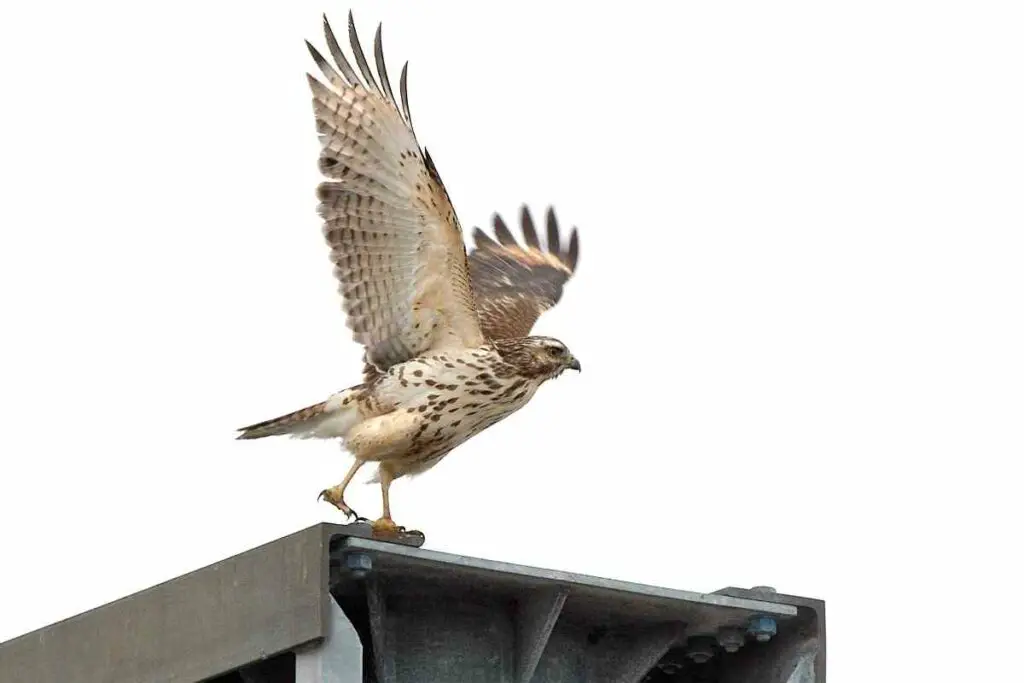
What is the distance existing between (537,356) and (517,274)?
2970 millimetres

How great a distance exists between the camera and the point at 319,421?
33.0 ft

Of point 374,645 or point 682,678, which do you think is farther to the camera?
point 682,678

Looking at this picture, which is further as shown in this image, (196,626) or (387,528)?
(387,528)

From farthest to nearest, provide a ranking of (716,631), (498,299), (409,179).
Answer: (498,299), (409,179), (716,631)

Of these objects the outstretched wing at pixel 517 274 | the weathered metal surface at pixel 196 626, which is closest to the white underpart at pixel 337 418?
the outstretched wing at pixel 517 274

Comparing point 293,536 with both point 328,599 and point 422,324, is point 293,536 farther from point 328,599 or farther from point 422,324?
point 422,324

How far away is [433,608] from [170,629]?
88cm

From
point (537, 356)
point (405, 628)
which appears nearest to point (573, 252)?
point (537, 356)

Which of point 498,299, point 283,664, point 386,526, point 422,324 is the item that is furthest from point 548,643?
point 498,299

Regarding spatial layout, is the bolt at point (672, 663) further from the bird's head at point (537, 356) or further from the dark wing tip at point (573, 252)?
the dark wing tip at point (573, 252)

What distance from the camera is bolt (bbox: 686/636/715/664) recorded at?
25.4 ft

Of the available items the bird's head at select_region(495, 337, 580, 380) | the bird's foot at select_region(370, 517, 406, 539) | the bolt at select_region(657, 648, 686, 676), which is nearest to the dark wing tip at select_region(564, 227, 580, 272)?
the bird's head at select_region(495, 337, 580, 380)

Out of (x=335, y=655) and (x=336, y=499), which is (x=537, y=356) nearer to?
(x=336, y=499)

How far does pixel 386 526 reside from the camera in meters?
8.98
